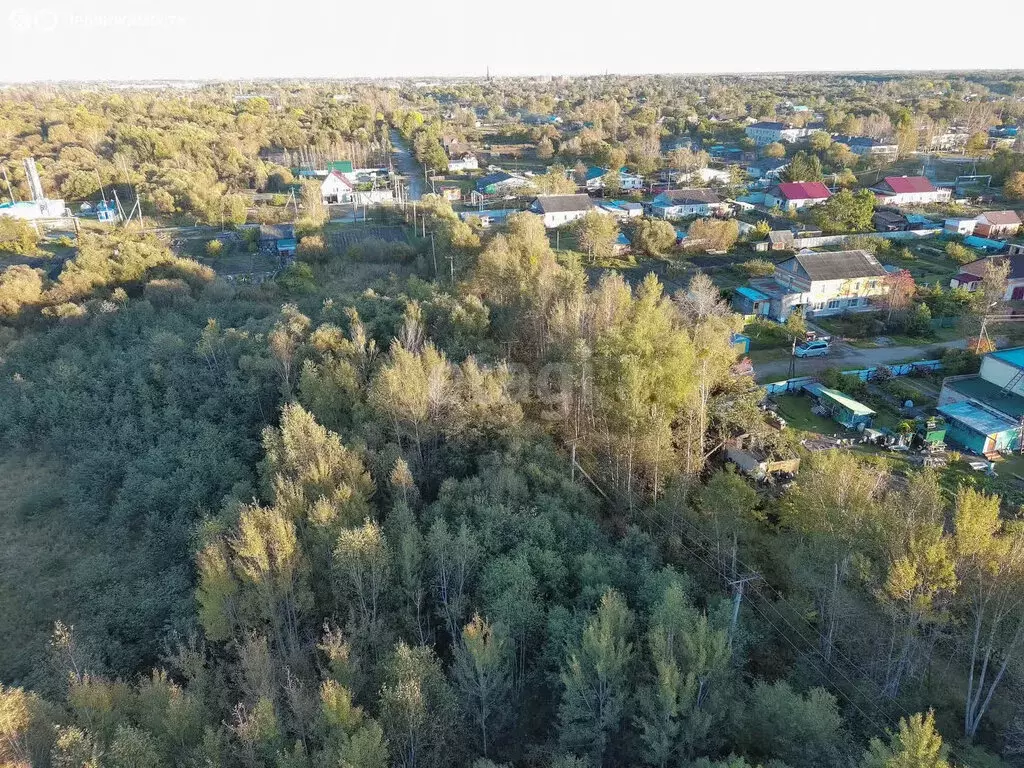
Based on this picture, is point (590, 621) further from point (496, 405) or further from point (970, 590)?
point (496, 405)

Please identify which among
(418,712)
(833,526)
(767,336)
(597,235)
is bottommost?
(767,336)

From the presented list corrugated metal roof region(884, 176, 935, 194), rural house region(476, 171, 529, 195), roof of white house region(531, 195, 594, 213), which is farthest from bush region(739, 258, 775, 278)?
rural house region(476, 171, 529, 195)

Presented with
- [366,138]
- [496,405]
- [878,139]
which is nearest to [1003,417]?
[496,405]

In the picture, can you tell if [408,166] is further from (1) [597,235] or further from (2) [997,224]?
(2) [997,224]

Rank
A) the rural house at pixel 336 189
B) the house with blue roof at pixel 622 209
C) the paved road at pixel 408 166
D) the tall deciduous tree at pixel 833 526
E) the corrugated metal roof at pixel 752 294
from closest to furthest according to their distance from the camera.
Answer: the tall deciduous tree at pixel 833 526
the corrugated metal roof at pixel 752 294
the house with blue roof at pixel 622 209
the rural house at pixel 336 189
the paved road at pixel 408 166

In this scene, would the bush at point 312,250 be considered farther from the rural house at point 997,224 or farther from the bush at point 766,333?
the rural house at point 997,224

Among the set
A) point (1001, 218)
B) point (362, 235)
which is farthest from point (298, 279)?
point (1001, 218)

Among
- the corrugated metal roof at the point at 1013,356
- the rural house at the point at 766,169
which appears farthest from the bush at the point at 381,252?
the rural house at the point at 766,169
